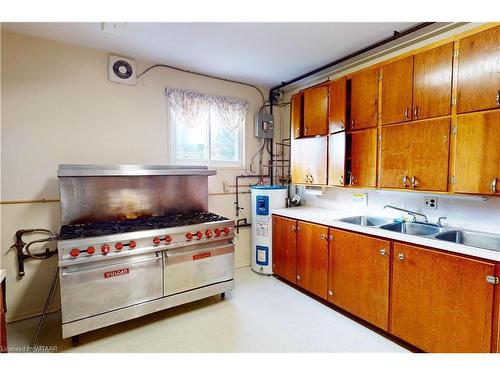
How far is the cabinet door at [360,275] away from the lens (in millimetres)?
2166

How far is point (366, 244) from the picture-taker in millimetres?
2277

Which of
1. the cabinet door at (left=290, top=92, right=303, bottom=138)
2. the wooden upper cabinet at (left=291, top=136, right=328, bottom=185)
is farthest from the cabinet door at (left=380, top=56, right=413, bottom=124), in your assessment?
the cabinet door at (left=290, top=92, right=303, bottom=138)

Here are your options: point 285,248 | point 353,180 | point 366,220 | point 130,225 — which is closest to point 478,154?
point 353,180

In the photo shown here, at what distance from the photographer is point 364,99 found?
2.57 meters

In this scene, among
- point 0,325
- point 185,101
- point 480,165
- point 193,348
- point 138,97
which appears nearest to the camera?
point 0,325

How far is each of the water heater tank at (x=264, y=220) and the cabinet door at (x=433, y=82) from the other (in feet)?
5.89

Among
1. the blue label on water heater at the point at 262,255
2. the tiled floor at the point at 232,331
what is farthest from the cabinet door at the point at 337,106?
the tiled floor at the point at 232,331

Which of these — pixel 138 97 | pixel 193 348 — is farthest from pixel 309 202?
pixel 138 97

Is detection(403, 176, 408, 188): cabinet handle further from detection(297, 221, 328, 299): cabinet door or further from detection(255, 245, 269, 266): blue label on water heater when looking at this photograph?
detection(255, 245, 269, 266): blue label on water heater

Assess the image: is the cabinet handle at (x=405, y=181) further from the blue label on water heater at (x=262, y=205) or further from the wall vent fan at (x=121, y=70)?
the wall vent fan at (x=121, y=70)

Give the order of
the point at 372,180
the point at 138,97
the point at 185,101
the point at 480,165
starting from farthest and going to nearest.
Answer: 1. the point at 185,101
2. the point at 138,97
3. the point at 372,180
4. the point at 480,165

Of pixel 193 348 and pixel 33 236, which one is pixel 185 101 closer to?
pixel 33 236

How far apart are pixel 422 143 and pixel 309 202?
71.0 inches

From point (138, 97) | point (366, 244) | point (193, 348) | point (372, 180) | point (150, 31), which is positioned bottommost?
point (193, 348)
